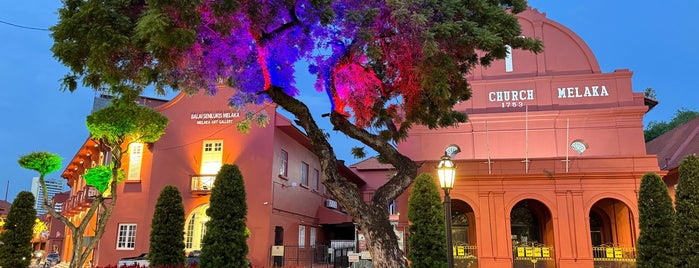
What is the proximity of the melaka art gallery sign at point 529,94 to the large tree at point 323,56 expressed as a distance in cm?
1338

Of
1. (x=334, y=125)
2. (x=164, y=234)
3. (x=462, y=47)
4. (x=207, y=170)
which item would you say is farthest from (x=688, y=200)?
(x=207, y=170)

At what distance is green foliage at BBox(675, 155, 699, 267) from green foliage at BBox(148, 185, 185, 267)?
43.0ft

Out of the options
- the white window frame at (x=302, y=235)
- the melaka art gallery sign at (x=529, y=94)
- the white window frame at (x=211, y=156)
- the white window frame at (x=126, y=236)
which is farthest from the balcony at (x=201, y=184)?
the melaka art gallery sign at (x=529, y=94)

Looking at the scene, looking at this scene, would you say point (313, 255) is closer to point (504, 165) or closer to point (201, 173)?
point (201, 173)

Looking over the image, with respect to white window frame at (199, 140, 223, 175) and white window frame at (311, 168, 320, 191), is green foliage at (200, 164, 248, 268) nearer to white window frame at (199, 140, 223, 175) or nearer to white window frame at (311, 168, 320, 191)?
white window frame at (199, 140, 223, 175)

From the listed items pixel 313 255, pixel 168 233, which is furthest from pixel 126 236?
pixel 168 233

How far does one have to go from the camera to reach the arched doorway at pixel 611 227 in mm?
20969

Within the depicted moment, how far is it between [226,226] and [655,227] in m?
12.7

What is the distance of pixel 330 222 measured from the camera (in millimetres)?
27797

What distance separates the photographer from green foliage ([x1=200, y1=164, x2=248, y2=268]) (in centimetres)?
1305

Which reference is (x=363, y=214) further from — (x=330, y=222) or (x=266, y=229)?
(x=330, y=222)

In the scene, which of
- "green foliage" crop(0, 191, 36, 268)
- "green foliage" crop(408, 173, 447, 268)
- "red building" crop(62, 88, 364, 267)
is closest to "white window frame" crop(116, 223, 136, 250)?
"red building" crop(62, 88, 364, 267)

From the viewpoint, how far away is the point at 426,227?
16.6 meters

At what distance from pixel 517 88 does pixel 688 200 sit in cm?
1101
